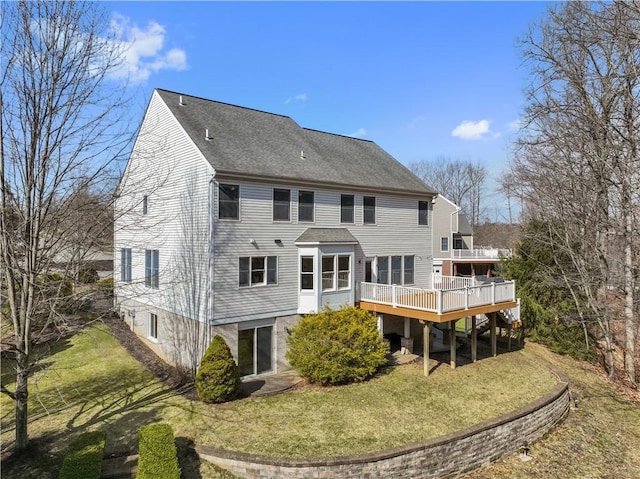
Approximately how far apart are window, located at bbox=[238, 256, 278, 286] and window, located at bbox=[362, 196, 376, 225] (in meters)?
4.96

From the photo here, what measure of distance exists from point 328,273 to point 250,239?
11.3 ft

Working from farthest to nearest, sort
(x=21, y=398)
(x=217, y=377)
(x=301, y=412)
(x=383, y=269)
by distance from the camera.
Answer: (x=383, y=269)
(x=217, y=377)
(x=301, y=412)
(x=21, y=398)

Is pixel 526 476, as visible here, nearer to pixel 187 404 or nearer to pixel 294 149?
pixel 187 404

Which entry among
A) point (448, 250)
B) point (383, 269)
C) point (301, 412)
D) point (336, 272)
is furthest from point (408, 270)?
point (448, 250)

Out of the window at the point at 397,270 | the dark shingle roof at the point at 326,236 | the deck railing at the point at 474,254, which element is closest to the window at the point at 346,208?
the dark shingle roof at the point at 326,236

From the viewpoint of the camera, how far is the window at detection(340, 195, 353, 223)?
53.1 ft

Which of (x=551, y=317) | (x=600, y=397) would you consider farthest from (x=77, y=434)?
(x=551, y=317)

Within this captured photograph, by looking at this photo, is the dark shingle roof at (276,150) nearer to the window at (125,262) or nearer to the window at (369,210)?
the window at (369,210)

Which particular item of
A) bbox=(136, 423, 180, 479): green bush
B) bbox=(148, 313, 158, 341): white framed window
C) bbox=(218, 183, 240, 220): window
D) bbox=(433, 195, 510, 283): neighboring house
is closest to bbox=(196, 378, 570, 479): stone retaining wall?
bbox=(136, 423, 180, 479): green bush

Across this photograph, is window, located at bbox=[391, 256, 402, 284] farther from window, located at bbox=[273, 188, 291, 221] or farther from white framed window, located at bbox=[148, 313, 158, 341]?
white framed window, located at bbox=[148, 313, 158, 341]

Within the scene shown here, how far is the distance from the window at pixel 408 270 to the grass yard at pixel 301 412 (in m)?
4.95

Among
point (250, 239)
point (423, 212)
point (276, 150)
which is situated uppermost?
point (276, 150)

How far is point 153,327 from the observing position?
15.9 meters

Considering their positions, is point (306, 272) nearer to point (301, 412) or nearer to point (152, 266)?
point (301, 412)
